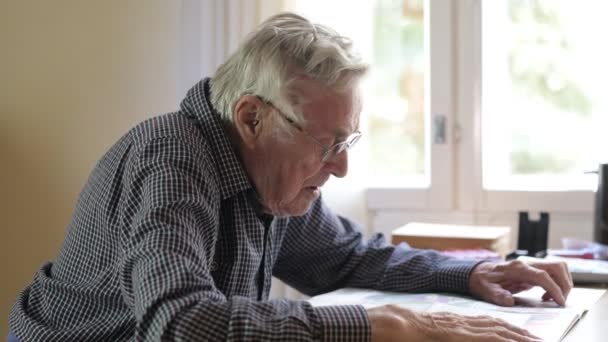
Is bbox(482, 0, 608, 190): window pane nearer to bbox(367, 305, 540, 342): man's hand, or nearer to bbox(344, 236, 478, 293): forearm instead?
bbox(344, 236, 478, 293): forearm

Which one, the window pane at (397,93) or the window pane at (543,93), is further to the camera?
the window pane at (397,93)

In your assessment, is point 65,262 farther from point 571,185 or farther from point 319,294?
point 571,185

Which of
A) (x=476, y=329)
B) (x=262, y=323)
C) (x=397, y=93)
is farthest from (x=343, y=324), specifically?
(x=397, y=93)

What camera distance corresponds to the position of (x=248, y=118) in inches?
54.9

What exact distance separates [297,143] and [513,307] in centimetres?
49

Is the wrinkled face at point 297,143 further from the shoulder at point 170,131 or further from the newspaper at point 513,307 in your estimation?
the newspaper at point 513,307

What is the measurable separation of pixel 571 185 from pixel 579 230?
0.15 meters

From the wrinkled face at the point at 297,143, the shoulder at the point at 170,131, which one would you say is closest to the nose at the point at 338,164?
the wrinkled face at the point at 297,143

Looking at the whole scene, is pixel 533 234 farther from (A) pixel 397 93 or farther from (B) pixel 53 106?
(B) pixel 53 106

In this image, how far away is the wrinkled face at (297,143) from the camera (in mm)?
1358

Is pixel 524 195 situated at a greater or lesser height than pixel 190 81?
lesser

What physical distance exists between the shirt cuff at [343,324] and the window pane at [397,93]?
5.83 feet

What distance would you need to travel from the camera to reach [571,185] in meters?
2.62

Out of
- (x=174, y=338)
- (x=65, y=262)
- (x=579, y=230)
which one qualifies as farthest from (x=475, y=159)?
(x=174, y=338)
